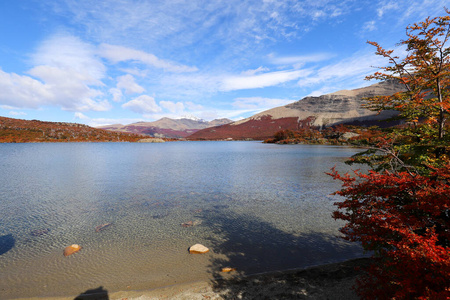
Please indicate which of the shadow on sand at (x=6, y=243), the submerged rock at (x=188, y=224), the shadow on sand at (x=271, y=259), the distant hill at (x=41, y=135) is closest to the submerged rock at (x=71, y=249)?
the shadow on sand at (x=6, y=243)

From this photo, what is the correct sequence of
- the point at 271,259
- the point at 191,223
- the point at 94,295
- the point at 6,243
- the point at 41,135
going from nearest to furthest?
1. the point at 94,295
2. the point at 271,259
3. the point at 6,243
4. the point at 191,223
5. the point at 41,135

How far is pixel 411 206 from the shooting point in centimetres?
550

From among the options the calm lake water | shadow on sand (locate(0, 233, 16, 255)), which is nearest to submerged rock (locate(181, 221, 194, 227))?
the calm lake water

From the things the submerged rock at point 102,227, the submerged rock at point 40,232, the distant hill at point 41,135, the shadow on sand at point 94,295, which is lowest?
the shadow on sand at point 94,295

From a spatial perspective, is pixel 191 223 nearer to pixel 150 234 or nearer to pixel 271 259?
pixel 150 234

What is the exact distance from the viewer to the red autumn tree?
4180 millimetres

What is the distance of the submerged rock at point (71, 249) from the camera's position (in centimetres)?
971

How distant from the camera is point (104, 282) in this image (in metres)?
7.73

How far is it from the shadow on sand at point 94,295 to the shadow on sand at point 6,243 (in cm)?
608

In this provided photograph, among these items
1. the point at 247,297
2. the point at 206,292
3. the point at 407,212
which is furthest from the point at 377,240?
the point at 206,292

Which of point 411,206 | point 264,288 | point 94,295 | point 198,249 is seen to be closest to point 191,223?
point 198,249

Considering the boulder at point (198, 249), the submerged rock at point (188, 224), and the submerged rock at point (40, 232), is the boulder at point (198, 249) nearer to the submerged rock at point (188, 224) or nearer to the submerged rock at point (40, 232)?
the submerged rock at point (188, 224)

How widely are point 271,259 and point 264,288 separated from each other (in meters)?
2.13

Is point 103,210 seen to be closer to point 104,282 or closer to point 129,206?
point 129,206
